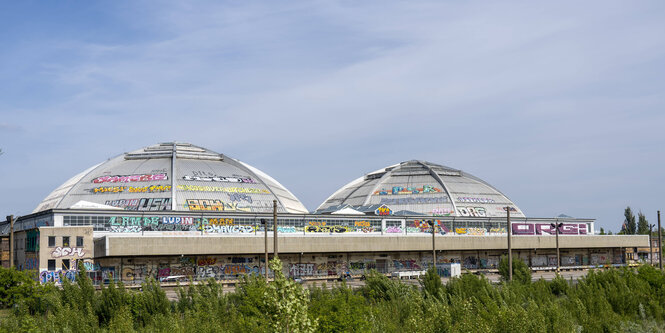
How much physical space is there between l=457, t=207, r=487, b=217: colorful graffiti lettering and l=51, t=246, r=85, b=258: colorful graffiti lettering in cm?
6882

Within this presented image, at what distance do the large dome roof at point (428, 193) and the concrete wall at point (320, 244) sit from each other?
48.2ft

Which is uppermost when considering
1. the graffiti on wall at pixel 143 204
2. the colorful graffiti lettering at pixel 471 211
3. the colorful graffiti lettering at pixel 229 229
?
the graffiti on wall at pixel 143 204

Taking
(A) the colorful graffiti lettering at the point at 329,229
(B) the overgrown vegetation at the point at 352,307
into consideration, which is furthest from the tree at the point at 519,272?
(A) the colorful graffiti lettering at the point at 329,229

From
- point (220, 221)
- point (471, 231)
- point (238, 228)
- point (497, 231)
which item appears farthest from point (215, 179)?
point (497, 231)

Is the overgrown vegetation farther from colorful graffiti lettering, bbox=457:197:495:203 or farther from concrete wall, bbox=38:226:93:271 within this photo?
colorful graffiti lettering, bbox=457:197:495:203

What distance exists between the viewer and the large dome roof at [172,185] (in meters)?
98.9

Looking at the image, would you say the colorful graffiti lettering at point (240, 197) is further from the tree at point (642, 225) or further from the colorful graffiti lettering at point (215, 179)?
the tree at point (642, 225)

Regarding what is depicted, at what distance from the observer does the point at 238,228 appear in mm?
94750

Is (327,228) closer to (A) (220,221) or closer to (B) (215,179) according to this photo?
(A) (220,221)

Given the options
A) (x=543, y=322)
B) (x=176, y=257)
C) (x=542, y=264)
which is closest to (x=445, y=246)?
(x=542, y=264)

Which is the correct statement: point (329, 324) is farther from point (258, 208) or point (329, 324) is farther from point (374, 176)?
point (374, 176)

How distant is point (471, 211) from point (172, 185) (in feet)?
182

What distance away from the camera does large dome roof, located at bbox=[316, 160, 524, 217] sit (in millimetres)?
130125

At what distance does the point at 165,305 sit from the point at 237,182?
6258 centimetres
